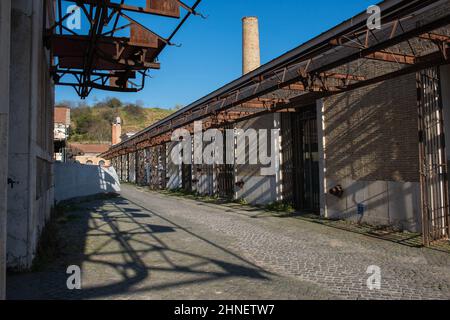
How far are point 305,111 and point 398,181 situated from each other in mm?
5635

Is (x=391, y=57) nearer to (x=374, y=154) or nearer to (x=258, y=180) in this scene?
(x=374, y=154)

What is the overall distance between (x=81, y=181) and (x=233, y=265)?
15.1 metres

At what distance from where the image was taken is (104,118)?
115000mm

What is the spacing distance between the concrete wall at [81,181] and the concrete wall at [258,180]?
26.6ft

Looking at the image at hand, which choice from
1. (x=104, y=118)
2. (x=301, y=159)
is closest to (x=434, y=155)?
(x=301, y=159)

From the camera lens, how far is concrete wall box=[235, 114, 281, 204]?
52.6 feet

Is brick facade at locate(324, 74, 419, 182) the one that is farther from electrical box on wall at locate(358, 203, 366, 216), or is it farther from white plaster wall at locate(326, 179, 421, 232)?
electrical box on wall at locate(358, 203, 366, 216)

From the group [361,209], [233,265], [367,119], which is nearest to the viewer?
[233,265]

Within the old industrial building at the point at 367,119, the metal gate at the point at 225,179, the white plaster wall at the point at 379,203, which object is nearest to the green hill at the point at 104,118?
the metal gate at the point at 225,179

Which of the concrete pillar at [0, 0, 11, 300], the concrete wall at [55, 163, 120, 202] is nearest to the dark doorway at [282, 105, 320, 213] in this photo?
the concrete wall at [55, 163, 120, 202]

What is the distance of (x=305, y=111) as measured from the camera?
14805 mm
